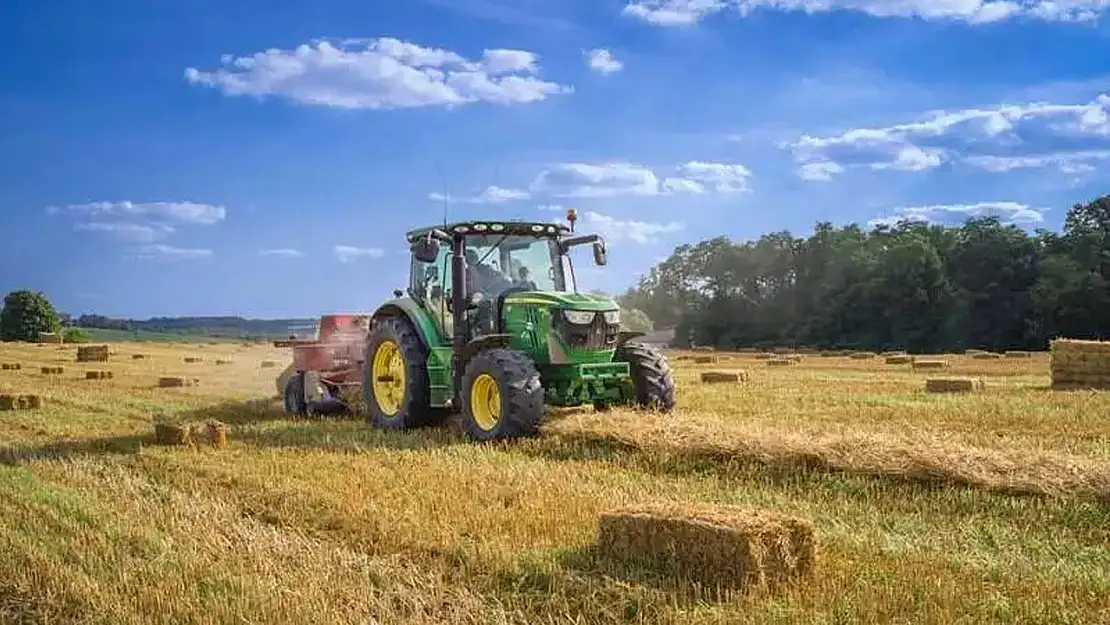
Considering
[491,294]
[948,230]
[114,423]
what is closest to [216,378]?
[114,423]

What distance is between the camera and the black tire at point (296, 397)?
13688mm

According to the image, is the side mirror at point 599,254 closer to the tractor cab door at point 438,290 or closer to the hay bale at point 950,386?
the tractor cab door at point 438,290

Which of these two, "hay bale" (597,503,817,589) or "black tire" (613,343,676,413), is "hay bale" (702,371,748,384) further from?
"hay bale" (597,503,817,589)

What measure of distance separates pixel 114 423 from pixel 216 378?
9070mm

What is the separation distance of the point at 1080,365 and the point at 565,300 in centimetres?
1089

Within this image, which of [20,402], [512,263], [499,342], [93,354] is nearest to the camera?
[499,342]

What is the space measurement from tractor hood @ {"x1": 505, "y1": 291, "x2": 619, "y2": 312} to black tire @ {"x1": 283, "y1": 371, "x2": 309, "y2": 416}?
11.8ft

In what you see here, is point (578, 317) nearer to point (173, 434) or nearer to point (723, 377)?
point (173, 434)

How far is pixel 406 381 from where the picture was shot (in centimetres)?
1180

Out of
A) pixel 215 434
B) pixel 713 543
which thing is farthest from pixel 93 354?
pixel 713 543

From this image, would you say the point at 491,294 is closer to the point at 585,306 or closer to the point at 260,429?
the point at 585,306

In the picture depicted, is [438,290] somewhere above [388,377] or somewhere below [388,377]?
above

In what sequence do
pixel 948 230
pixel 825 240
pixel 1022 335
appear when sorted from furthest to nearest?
1. pixel 825 240
2. pixel 948 230
3. pixel 1022 335

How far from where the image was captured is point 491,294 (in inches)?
459
